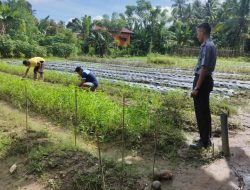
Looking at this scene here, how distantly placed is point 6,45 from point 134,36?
17677 mm

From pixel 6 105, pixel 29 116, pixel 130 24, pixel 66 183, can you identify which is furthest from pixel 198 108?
pixel 130 24

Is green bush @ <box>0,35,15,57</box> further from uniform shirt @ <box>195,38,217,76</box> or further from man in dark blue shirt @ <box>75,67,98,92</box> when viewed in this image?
uniform shirt @ <box>195,38,217,76</box>

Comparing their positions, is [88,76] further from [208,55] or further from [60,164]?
[208,55]

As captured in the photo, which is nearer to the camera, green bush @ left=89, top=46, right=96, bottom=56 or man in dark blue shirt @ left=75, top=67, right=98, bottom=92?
man in dark blue shirt @ left=75, top=67, right=98, bottom=92

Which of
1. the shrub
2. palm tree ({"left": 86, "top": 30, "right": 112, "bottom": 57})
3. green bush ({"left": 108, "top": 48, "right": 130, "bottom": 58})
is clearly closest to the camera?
the shrub

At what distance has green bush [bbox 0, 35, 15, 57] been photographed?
27.9m

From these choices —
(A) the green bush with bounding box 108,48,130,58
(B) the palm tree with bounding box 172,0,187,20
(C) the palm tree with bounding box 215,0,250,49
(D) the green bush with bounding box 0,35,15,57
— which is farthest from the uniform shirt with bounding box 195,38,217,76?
(B) the palm tree with bounding box 172,0,187,20

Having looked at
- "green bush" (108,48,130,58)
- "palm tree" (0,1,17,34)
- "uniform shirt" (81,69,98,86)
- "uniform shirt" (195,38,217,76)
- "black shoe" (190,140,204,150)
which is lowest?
"black shoe" (190,140,204,150)

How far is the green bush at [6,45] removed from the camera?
27.9 m

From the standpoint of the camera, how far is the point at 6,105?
9.35m

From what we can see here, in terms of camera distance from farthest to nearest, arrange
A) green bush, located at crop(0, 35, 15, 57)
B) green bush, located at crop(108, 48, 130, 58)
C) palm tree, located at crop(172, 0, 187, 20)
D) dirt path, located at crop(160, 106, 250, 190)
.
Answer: palm tree, located at crop(172, 0, 187, 20), green bush, located at crop(108, 48, 130, 58), green bush, located at crop(0, 35, 15, 57), dirt path, located at crop(160, 106, 250, 190)

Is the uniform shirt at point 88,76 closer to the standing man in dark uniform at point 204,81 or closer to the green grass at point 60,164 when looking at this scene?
the green grass at point 60,164

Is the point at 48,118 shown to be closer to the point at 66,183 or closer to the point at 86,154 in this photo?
the point at 86,154

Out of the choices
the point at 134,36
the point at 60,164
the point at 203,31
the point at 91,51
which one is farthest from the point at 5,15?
the point at 203,31
